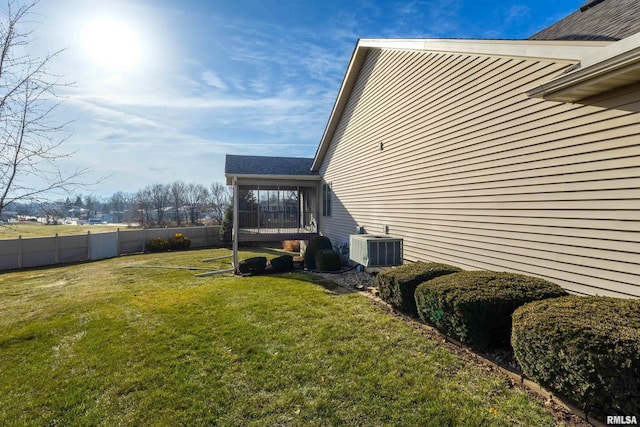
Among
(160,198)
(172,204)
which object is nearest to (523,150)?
(172,204)

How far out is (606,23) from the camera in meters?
4.41

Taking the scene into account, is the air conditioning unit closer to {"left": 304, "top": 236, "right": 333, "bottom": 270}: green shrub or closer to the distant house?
the distant house

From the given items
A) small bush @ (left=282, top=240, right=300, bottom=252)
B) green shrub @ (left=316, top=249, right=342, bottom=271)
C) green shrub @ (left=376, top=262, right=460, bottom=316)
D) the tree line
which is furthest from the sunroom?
the tree line

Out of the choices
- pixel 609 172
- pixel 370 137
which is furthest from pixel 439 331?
pixel 370 137

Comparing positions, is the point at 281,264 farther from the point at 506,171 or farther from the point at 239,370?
the point at 506,171

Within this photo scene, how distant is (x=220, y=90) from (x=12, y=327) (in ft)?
28.9

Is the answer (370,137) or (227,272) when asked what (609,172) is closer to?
(370,137)

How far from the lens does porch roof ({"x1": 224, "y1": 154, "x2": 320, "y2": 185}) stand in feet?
43.3

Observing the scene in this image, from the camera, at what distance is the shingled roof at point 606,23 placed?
12.3 ft

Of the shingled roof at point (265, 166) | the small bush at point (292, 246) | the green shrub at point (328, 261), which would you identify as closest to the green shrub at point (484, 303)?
the green shrub at point (328, 261)

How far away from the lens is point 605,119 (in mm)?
3574

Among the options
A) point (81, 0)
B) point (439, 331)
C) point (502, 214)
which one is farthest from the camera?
point (502, 214)

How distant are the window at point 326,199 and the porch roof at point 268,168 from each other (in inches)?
27.2

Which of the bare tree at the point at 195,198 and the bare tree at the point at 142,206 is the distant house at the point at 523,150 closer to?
the bare tree at the point at 195,198
